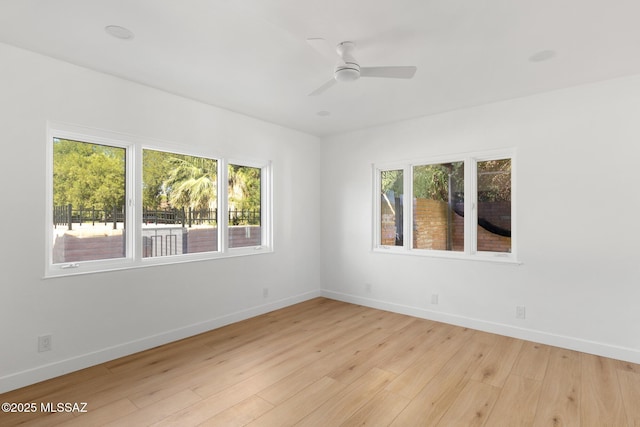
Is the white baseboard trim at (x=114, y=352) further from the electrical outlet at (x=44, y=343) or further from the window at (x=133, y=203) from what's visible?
the window at (x=133, y=203)

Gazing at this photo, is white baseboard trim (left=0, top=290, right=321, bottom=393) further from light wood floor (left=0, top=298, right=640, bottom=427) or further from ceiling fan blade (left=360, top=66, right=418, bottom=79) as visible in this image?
ceiling fan blade (left=360, top=66, right=418, bottom=79)

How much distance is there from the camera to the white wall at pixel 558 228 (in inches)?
121

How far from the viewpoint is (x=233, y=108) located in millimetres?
4035

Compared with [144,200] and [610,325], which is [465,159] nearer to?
[610,325]

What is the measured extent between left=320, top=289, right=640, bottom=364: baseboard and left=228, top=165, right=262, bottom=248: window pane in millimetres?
1896

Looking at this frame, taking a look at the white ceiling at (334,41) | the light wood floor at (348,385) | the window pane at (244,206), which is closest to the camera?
the white ceiling at (334,41)

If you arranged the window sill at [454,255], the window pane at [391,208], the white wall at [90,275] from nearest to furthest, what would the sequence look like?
the white wall at [90,275] < the window sill at [454,255] < the window pane at [391,208]

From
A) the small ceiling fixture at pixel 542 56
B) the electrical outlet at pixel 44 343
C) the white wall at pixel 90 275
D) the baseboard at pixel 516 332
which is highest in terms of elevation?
the small ceiling fixture at pixel 542 56

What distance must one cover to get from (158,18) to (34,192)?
1.79 m

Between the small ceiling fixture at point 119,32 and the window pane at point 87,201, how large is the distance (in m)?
1.17

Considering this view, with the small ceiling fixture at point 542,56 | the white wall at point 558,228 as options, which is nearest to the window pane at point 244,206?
the white wall at point 558,228

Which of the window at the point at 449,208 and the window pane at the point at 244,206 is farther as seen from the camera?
the window pane at the point at 244,206

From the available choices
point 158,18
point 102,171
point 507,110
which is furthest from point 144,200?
point 507,110

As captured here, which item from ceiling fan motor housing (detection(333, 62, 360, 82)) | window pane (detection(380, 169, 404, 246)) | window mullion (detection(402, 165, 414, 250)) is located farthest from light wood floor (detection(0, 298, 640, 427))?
ceiling fan motor housing (detection(333, 62, 360, 82))
